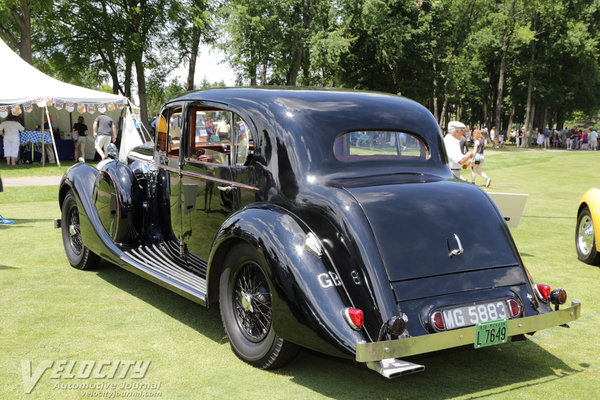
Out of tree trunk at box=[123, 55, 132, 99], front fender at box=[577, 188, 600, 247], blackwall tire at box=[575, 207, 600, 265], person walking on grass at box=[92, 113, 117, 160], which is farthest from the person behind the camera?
tree trunk at box=[123, 55, 132, 99]

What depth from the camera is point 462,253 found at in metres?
3.95

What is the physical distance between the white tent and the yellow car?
16.8m

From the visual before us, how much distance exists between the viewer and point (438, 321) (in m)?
3.67

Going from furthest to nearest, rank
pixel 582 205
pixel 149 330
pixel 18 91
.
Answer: pixel 18 91
pixel 582 205
pixel 149 330

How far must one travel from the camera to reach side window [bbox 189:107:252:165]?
490 centimetres

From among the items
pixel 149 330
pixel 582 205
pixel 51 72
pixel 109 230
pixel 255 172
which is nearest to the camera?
pixel 255 172

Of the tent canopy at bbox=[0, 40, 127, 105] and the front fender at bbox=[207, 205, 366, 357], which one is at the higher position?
the tent canopy at bbox=[0, 40, 127, 105]

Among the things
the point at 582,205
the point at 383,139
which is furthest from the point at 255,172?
the point at 582,205

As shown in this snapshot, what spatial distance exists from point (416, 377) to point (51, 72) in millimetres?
40389

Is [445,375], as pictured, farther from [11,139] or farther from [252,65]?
[252,65]

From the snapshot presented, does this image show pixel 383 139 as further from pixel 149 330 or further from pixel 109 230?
pixel 109 230

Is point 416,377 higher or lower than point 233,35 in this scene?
lower

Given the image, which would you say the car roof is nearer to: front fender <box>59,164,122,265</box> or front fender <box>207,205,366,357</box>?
front fender <box>207,205,366,357</box>
